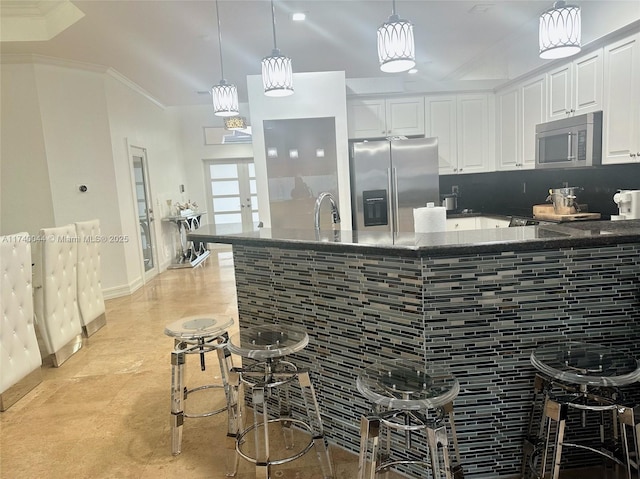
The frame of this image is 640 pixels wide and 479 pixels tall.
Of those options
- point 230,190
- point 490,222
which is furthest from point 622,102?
point 230,190

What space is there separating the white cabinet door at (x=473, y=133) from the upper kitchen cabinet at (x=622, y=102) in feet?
6.16

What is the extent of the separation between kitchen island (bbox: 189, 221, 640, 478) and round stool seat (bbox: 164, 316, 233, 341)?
0.72m

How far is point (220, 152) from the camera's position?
31.4ft

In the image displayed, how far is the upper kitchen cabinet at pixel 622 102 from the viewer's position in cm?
323

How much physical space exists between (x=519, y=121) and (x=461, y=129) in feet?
2.38

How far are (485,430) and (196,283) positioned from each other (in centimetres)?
524

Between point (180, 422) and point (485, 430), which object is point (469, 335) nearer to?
point (485, 430)

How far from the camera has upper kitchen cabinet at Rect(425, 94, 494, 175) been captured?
5328 millimetres

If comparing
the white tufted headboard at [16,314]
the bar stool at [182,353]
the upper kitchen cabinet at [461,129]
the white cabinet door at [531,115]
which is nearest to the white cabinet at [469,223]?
the upper kitchen cabinet at [461,129]

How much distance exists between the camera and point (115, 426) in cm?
263

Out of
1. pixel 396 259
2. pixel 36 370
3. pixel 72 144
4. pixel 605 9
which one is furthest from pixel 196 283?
pixel 605 9

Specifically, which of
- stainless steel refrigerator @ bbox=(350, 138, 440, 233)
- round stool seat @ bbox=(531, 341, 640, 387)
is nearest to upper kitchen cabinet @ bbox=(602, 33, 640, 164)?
stainless steel refrigerator @ bbox=(350, 138, 440, 233)

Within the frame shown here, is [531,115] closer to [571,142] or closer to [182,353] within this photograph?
[571,142]

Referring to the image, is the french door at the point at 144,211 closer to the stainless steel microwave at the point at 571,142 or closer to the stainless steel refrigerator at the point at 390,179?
the stainless steel refrigerator at the point at 390,179
